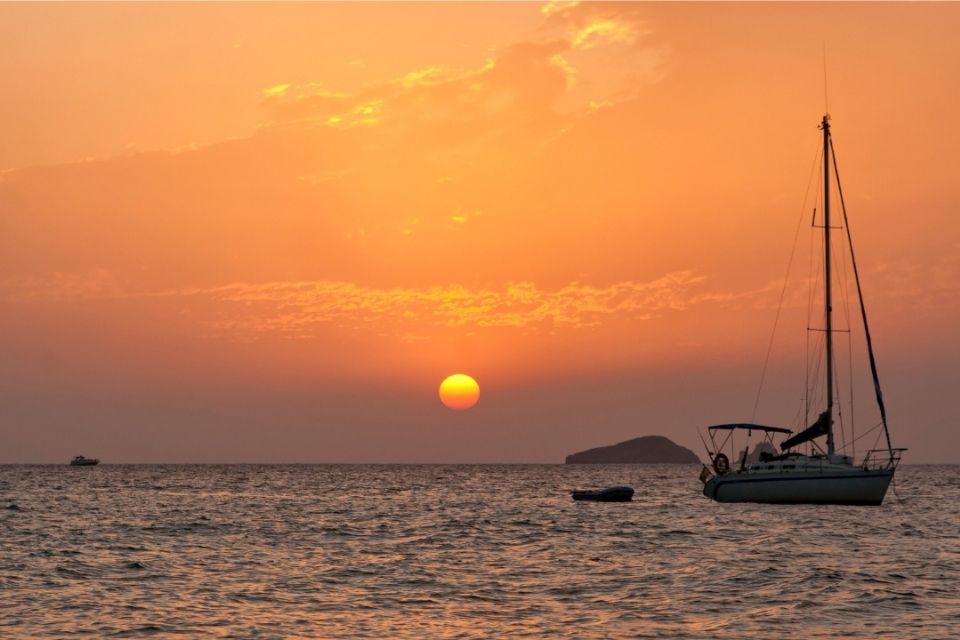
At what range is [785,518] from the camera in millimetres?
72562

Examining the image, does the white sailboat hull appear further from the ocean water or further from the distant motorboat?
the distant motorboat

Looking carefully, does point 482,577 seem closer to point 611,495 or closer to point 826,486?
point 826,486

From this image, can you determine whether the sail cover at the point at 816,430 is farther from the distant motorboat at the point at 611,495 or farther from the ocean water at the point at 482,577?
the distant motorboat at the point at 611,495

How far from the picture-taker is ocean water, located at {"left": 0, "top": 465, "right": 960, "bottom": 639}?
30391 mm

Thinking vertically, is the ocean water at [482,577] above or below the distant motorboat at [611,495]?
below

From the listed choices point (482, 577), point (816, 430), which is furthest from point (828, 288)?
point (482, 577)

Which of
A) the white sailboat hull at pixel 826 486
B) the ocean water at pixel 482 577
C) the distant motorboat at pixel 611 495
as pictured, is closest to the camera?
the ocean water at pixel 482 577

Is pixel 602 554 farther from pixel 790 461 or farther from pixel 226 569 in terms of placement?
pixel 790 461

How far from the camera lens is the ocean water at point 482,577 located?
99.7 feet

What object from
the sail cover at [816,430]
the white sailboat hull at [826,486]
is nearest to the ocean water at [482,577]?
the white sailboat hull at [826,486]

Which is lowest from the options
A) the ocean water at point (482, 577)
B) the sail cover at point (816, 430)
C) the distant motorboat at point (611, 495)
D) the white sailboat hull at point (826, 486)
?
the ocean water at point (482, 577)

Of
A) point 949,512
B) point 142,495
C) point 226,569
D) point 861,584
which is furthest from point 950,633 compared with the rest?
point 142,495

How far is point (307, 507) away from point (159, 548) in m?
42.7

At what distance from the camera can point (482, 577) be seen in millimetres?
41219
